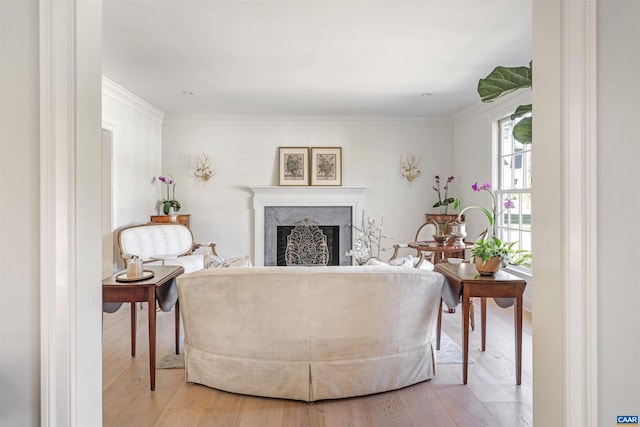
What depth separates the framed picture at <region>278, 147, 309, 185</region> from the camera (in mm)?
6055

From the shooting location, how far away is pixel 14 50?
1014 mm

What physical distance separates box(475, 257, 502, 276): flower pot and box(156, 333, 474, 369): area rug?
0.74 metres

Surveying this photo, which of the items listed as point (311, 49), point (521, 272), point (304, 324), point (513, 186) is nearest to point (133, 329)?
point (304, 324)

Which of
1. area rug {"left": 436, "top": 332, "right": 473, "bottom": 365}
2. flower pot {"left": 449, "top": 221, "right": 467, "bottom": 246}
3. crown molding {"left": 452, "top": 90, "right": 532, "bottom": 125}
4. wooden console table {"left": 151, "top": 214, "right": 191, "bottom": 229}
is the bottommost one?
area rug {"left": 436, "top": 332, "right": 473, "bottom": 365}

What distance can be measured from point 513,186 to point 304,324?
3.73 m

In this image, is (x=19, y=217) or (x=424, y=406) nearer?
(x=19, y=217)

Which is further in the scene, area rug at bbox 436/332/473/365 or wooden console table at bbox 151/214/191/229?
wooden console table at bbox 151/214/191/229

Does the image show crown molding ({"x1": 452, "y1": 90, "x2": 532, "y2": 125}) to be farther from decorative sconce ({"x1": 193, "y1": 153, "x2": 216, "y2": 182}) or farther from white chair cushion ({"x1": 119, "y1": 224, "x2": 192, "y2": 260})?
white chair cushion ({"x1": 119, "y1": 224, "x2": 192, "y2": 260})

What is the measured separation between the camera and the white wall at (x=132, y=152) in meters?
4.55

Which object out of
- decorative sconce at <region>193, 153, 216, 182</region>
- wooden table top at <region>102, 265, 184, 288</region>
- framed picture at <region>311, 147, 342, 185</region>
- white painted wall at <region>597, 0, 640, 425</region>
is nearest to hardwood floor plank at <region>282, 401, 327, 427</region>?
wooden table top at <region>102, 265, 184, 288</region>

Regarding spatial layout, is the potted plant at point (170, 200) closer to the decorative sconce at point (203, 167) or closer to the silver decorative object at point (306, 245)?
the decorative sconce at point (203, 167)

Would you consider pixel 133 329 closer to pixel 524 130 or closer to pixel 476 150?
pixel 524 130

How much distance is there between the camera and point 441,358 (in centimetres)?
289

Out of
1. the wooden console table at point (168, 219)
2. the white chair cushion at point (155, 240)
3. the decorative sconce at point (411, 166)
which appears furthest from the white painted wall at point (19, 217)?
the decorative sconce at point (411, 166)
